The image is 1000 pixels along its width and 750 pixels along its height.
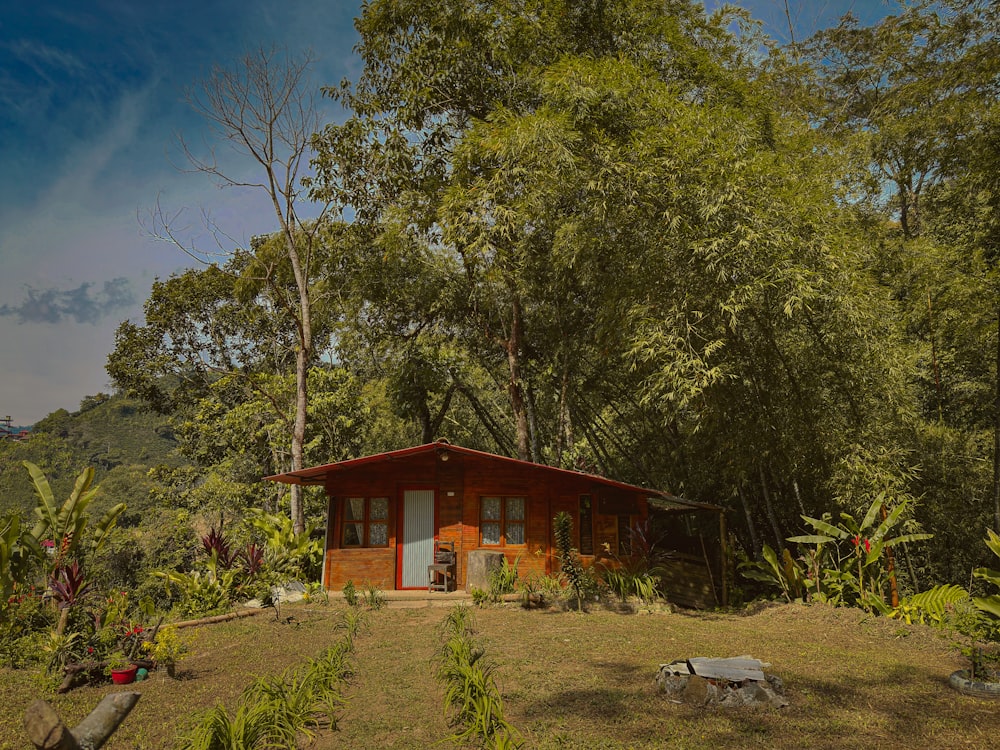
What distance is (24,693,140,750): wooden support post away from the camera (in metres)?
2.38

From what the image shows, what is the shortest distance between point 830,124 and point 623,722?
17516mm

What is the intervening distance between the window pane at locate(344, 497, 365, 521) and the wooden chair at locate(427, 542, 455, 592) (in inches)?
69.0

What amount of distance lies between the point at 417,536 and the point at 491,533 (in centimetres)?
148

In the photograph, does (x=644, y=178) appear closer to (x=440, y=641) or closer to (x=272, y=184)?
(x=440, y=641)

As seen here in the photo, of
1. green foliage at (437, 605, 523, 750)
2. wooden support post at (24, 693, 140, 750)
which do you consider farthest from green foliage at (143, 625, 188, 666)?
wooden support post at (24, 693, 140, 750)

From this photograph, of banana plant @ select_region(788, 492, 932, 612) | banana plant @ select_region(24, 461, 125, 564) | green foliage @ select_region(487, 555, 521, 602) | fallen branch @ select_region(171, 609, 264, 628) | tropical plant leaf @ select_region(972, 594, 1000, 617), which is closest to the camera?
tropical plant leaf @ select_region(972, 594, 1000, 617)

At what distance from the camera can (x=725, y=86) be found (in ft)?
39.3

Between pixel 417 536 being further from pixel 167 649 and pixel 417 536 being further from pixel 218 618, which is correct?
pixel 167 649

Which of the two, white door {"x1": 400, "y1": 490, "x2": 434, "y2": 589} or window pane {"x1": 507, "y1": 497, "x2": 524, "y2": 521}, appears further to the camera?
window pane {"x1": 507, "y1": 497, "x2": 524, "y2": 521}

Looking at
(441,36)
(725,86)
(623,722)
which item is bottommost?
(623,722)

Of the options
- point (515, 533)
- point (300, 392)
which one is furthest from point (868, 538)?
point (300, 392)

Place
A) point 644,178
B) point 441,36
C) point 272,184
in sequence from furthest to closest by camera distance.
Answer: point 272,184, point 441,36, point 644,178

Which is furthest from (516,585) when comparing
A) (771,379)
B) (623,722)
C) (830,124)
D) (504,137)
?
(830,124)

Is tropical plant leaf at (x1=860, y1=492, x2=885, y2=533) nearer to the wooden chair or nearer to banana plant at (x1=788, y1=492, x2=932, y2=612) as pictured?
banana plant at (x1=788, y1=492, x2=932, y2=612)
